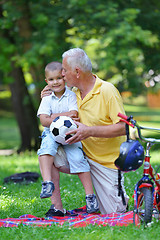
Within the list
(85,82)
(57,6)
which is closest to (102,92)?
(85,82)

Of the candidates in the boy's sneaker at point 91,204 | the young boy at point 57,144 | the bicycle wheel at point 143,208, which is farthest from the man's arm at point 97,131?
the bicycle wheel at point 143,208

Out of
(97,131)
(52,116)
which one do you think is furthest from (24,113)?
(97,131)

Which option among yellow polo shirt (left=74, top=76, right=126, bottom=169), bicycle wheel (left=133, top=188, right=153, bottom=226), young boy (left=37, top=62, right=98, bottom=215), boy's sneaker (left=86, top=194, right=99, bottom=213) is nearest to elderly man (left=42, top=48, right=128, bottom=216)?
yellow polo shirt (left=74, top=76, right=126, bottom=169)

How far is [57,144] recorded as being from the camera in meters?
4.42

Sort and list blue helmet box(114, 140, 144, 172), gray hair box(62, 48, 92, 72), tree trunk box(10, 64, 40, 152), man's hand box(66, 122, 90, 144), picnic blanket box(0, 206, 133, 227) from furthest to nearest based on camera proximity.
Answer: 1. tree trunk box(10, 64, 40, 152)
2. gray hair box(62, 48, 92, 72)
3. man's hand box(66, 122, 90, 144)
4. picnic blanket box(0, 206, 133, 227)
5. blue helmet box(114, 140, 144, 172)

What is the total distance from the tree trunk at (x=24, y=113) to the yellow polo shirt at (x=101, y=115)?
8.40m

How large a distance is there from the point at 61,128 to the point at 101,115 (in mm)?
453

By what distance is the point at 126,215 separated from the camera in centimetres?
423

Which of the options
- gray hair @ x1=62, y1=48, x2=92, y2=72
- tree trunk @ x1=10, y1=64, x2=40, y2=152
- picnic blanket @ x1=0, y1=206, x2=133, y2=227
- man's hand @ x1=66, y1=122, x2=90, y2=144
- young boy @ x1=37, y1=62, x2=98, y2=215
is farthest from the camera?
tree trunk @ x1=10, y1=64, x2=40, y2=152

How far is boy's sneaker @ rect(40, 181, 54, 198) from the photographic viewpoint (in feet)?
13.4

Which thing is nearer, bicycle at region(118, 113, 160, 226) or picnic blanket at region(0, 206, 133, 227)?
bicycle at region(118, 113, 160, 226)

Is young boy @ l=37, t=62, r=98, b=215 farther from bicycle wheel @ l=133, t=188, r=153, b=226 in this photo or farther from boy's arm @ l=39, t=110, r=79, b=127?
bicycle wheel @ l=133, t=188, r=153, b=226

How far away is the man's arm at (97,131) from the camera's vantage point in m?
4.21

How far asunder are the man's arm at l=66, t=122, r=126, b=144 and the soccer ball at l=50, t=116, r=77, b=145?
74 millimetres
